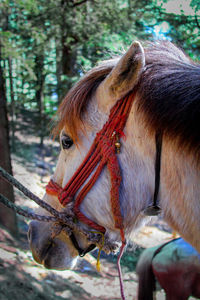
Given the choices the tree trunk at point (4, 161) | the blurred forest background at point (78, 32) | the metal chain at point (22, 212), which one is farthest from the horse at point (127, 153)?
the tree trunk at point (4, 161)

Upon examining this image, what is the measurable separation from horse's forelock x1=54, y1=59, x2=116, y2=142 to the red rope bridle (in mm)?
185

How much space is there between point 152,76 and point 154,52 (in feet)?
0.98

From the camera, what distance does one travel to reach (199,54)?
438 cm

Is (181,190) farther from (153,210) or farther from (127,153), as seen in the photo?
(127,153)

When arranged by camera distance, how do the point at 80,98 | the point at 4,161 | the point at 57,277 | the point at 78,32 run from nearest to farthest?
the point at 80,98 → the point at 57,277 → the point at 4,161 → the point at 78,32

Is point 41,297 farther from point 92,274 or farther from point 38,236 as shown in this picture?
point 38,236

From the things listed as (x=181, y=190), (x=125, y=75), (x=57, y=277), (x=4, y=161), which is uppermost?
(x=125, y=75)

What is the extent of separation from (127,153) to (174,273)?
2.73 metres

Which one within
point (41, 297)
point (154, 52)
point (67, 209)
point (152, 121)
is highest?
point (154, 52)

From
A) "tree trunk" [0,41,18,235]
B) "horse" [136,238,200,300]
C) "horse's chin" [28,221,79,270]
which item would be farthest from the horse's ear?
"tree trunk" [0,41,18,235]

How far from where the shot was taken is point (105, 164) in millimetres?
1467

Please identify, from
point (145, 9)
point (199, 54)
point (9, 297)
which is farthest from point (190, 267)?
point (145, 9)

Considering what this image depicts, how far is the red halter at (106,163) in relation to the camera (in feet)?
4.65

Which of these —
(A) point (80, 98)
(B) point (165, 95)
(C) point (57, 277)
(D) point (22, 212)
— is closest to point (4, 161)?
(C) point (57, 277)
